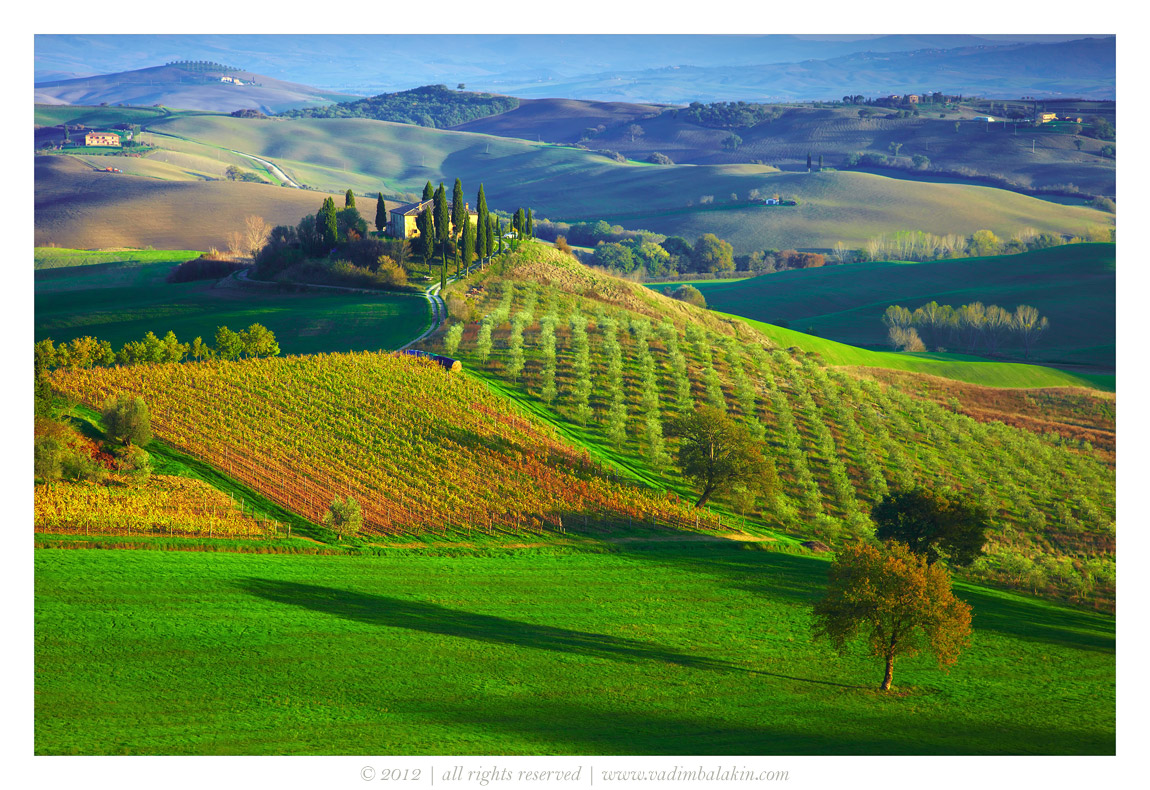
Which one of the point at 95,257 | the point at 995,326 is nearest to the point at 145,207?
the point at 95,257

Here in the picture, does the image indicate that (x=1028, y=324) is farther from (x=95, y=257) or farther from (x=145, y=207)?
(x=145, y=207)

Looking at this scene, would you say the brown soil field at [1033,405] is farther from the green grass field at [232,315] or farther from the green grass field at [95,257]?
the green grass field at [95,257]

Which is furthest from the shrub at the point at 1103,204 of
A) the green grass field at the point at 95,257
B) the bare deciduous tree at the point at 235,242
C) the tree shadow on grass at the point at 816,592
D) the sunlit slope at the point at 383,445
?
the sunlit slope at the point at 383,445

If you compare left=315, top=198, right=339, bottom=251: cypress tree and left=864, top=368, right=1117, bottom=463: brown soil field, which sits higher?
left=315, top=198, right=339, bottom=251: cypress tree

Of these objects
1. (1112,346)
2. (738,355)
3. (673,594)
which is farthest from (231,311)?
(1112,346)

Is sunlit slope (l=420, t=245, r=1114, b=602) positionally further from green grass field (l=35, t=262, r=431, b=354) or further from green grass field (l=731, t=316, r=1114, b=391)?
green grass field (l=731, t=316, r=1114, b=391)

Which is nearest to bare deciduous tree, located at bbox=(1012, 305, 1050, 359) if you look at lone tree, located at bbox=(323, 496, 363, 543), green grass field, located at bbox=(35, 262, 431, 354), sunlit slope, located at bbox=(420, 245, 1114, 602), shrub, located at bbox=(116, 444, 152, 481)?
sunlit slope, located at bbox=(420, 245, 1114, 602)

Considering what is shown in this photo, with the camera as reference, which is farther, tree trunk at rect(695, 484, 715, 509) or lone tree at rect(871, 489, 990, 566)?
tree trunk at rect(695, 484, 715, 509)
